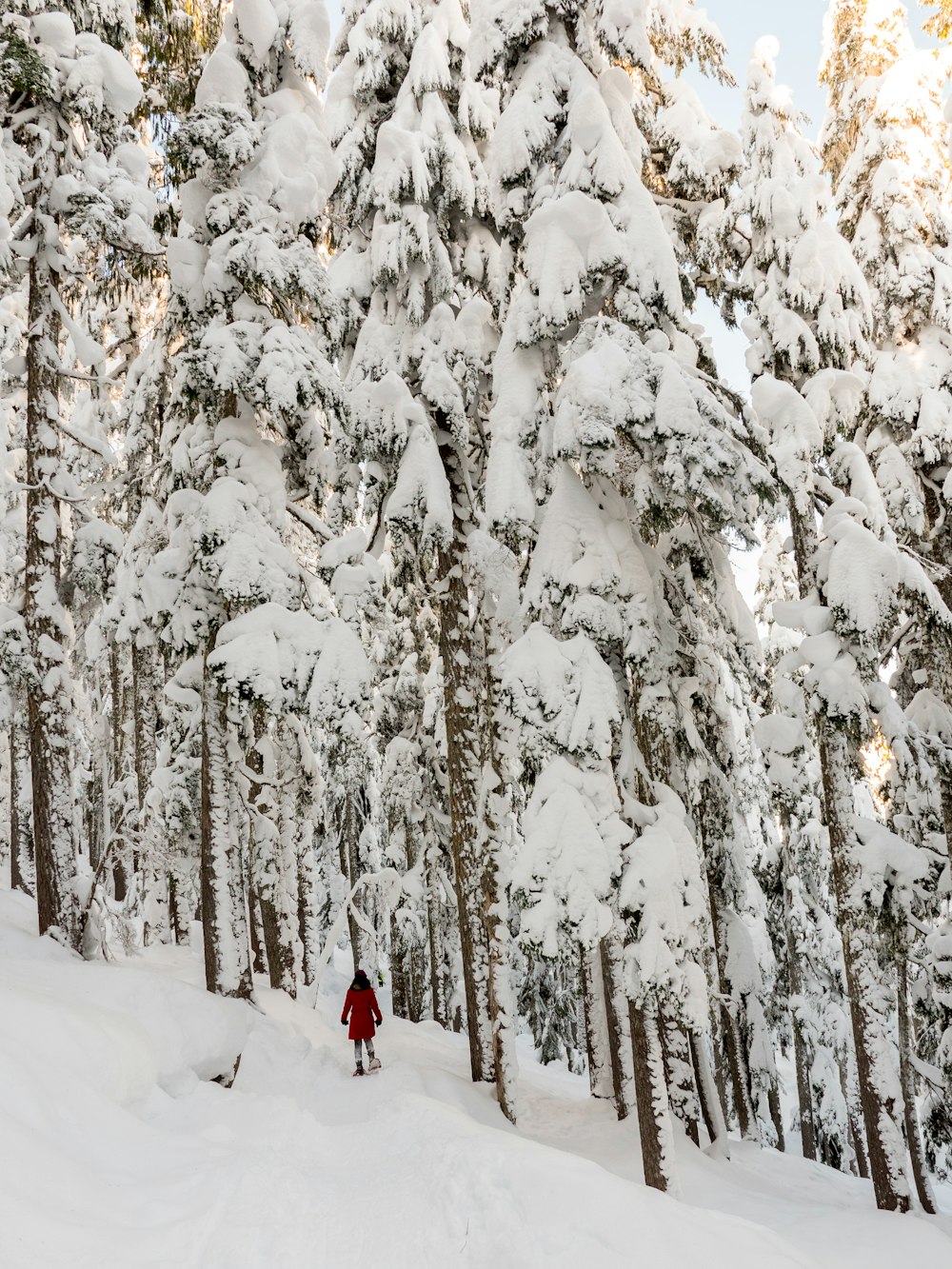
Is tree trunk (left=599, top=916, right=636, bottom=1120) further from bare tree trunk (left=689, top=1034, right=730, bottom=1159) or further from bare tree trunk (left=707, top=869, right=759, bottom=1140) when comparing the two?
bare tree trunk (left=707, top=869, right=759, bottom=1140)

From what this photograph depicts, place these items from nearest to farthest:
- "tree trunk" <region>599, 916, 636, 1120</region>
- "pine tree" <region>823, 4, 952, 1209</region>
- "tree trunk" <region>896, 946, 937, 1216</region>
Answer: "pine tree" <region>823, 4, 952, 1209</region> → "tree trunk" <region>599, 916, 636, 1120</region> → "tree trunk" <region>896, 946, 937, 1216</region>

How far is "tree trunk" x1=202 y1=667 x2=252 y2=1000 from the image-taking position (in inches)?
470

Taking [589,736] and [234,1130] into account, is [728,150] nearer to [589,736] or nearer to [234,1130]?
[589,736]

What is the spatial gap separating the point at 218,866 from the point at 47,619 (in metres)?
4.27

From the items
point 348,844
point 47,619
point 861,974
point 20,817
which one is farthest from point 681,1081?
point 348,844

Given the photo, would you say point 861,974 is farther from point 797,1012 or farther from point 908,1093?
point 797,1012

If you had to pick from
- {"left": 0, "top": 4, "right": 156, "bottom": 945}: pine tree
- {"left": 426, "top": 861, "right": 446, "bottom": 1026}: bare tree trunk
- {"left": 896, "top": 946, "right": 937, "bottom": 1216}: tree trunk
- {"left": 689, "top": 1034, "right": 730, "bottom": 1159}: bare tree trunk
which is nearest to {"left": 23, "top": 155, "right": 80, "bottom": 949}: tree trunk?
{"left": 0, "top": 4, "right": 156, "bottom": 945}: pine tree

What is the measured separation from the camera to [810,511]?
1175 cm

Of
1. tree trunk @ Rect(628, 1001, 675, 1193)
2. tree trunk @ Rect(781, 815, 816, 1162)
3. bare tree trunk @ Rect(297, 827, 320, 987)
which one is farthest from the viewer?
tree trunk @ Rect(781, 815, 816, 1162)

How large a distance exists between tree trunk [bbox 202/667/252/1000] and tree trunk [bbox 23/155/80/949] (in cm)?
185

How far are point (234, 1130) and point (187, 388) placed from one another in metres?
8.62

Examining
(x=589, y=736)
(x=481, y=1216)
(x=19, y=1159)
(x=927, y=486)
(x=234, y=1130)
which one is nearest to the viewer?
(x=19, y=1159)

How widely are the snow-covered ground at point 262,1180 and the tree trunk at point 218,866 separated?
146cm

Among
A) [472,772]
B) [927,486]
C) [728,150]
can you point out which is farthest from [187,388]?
[927,486]
